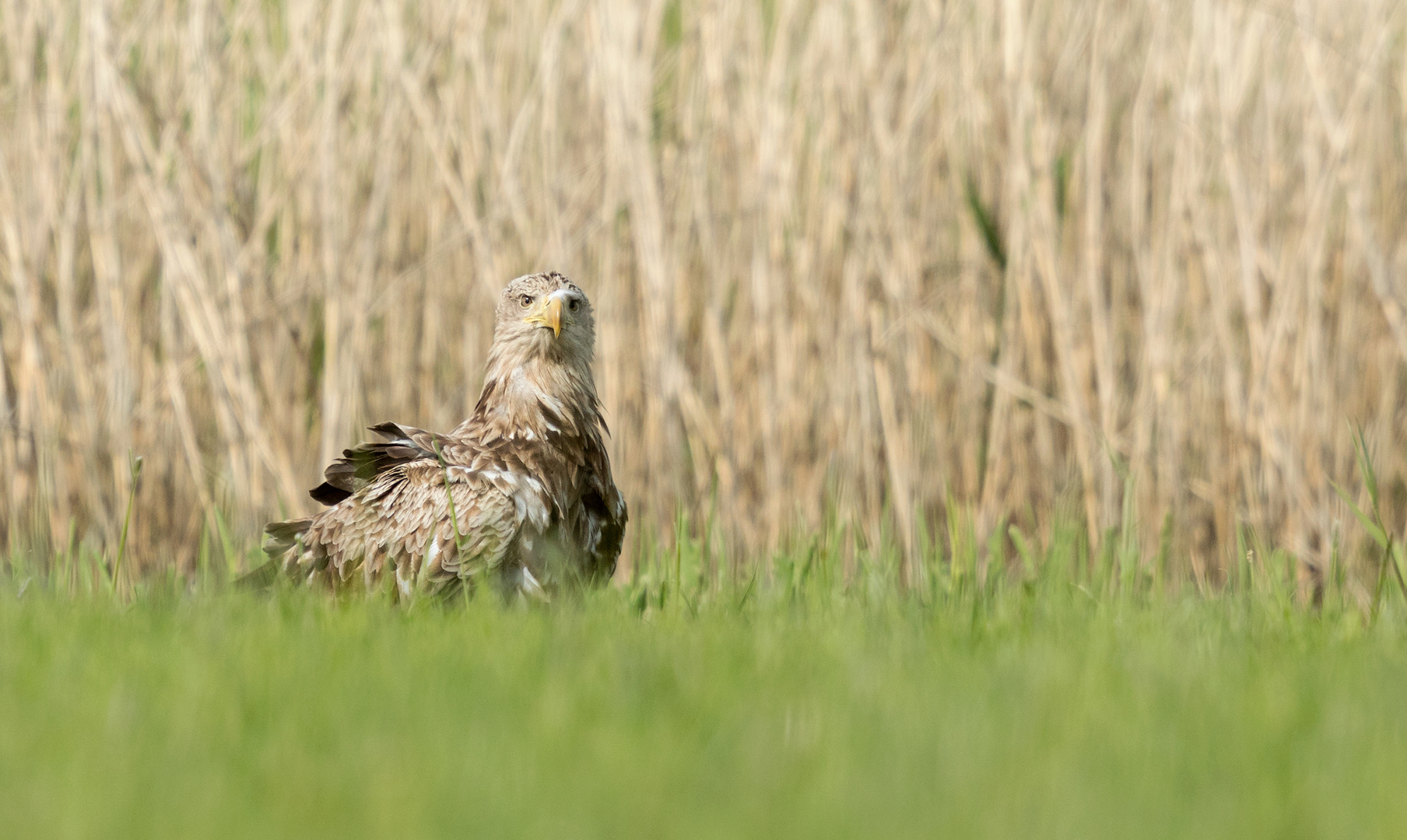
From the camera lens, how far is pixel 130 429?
4883 mm

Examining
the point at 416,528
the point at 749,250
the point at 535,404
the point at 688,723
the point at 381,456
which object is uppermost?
the point at 749,250

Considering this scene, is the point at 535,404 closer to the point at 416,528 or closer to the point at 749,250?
the point at 416,528

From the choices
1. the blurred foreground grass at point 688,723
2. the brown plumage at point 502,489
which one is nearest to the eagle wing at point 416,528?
the brown plumage at point 502,489

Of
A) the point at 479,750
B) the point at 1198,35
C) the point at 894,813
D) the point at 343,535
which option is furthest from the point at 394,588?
the point at 1198,35

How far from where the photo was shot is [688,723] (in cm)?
237

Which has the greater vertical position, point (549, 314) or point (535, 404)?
Answer: point (549, 314)

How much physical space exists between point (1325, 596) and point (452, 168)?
292 cm

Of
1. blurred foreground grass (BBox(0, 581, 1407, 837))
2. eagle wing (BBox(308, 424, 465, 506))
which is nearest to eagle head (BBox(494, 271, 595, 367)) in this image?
eagle wing (BBox(308, 424, 465, 506))

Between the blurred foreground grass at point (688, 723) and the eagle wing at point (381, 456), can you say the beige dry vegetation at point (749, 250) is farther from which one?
the blurred foreground grass at point (688, 723)

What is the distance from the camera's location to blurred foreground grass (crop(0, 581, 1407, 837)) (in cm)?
193

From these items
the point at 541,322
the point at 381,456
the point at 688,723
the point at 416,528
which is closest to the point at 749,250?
the point at 541,322

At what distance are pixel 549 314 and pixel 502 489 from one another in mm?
516

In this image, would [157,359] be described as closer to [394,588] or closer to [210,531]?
[210,531]

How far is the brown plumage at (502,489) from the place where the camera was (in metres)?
3.69
